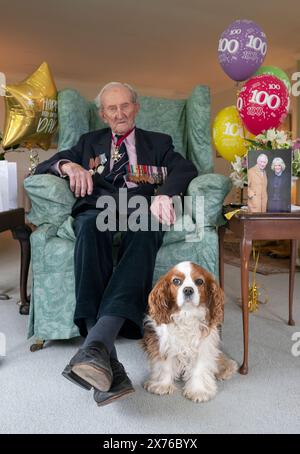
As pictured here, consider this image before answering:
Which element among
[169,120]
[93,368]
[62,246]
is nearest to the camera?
[93,368]

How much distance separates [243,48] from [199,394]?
6.05 feet

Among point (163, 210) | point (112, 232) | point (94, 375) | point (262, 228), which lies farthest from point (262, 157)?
point (94, 375)

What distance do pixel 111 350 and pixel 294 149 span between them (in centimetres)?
110

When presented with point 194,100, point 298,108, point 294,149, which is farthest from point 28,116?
point 298,108

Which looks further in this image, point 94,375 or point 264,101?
point 264,101

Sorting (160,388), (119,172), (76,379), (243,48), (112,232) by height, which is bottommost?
(160,388)

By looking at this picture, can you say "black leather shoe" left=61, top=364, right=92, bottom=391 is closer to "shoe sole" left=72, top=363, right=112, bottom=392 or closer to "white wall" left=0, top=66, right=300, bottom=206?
"shoe sole" left=72, top=363, right=112, bottom=392

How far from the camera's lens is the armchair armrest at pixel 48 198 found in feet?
5.99

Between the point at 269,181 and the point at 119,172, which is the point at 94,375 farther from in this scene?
the point at 119,172

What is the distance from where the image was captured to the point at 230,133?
2385mm

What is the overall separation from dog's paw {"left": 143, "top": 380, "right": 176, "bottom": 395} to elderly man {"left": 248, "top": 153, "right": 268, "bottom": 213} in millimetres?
721

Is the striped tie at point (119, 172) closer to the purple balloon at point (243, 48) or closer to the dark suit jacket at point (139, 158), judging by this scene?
the dark suit jacket at point (139, 158)

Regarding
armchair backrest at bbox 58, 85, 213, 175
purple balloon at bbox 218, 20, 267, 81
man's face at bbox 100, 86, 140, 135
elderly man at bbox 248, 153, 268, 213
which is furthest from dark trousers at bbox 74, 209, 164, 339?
purple balloon at bbox 218, 20, 267, 81

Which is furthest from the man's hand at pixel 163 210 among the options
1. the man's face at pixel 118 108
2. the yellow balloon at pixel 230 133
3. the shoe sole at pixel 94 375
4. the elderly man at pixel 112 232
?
the yellow balloon at pixel 230 133
